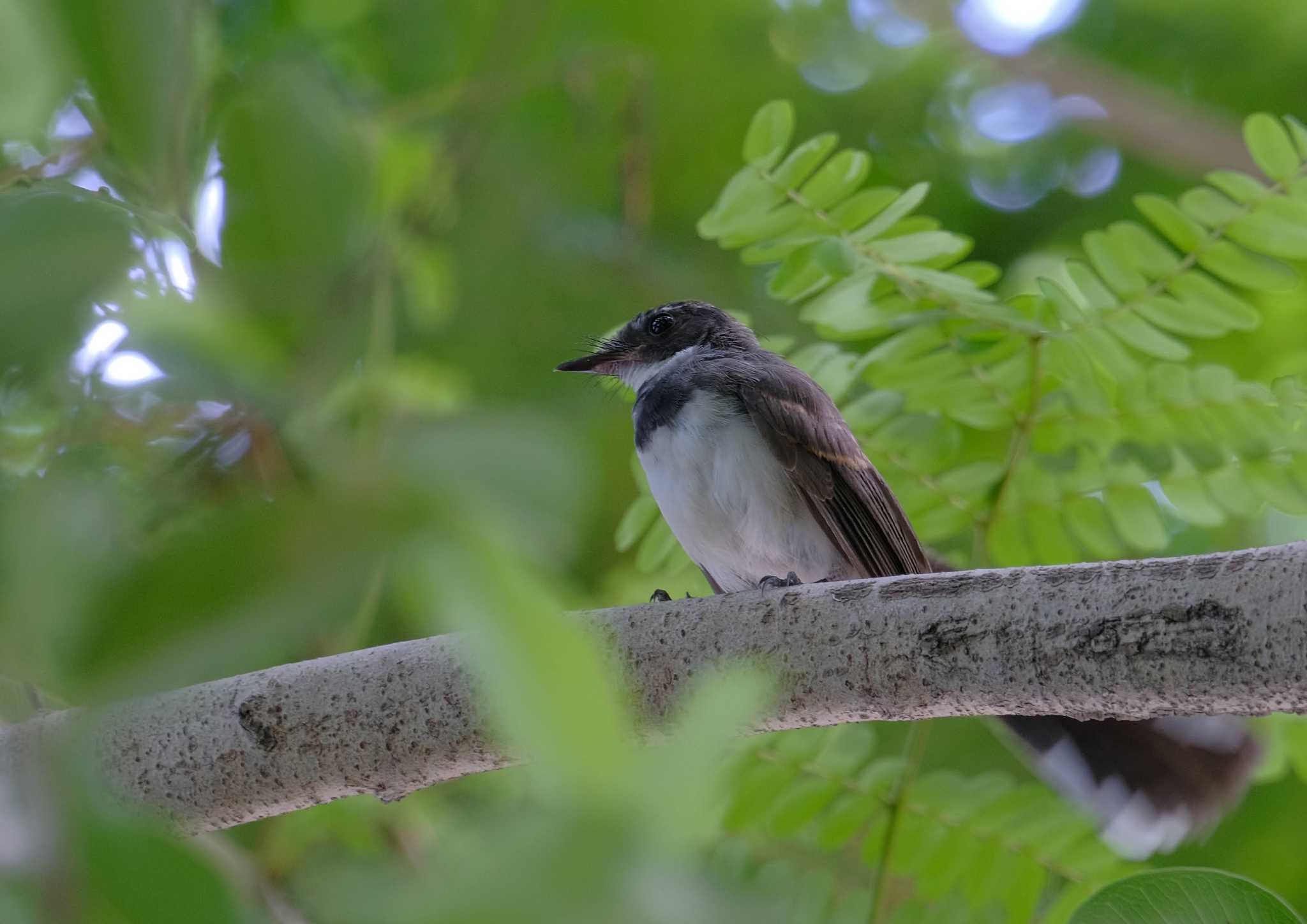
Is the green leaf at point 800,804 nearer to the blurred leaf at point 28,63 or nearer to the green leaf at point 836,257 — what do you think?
the green leaf at point 836,257

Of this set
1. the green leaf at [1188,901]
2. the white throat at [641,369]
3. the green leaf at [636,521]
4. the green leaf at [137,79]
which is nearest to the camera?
the green leaf at [137,79]

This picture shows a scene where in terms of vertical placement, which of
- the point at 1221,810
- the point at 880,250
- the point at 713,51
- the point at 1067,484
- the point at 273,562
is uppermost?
the point at 713,51

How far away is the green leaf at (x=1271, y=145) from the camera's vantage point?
1843 mm

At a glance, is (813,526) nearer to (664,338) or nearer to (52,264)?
(664,338)

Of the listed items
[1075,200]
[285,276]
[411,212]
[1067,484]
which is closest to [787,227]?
[1067,484]

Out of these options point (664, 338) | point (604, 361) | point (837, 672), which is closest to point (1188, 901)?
point (837, 672)

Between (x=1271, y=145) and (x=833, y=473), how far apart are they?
3.34 feet

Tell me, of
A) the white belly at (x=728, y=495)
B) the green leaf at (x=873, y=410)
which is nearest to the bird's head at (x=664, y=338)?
the white belly at (x=728, y=495)

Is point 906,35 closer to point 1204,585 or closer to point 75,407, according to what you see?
point 1204,585

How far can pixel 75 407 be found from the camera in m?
0.44

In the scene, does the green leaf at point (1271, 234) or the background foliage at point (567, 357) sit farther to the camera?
the green leaf at point (1271, 234)

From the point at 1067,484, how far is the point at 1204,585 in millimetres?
965

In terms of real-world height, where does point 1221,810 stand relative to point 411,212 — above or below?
below

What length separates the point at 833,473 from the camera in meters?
2.50
